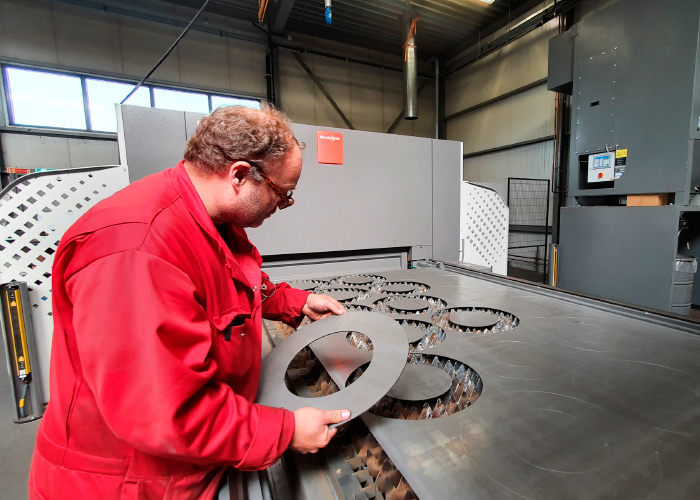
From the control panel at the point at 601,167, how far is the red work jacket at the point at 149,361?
10.9 ft

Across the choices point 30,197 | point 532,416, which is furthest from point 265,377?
point 30,197

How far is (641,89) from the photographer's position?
2.49 meters

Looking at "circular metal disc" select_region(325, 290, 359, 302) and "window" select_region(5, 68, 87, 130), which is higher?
"window" select_region(5, 68, 87, 130)

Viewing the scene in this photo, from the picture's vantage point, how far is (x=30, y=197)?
1.51 meters

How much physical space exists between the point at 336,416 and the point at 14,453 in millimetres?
2098

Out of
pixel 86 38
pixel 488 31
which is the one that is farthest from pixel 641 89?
pixel 86 38

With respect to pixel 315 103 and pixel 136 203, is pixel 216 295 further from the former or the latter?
pixel 315 103

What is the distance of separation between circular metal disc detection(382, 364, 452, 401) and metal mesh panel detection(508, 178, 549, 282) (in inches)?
213

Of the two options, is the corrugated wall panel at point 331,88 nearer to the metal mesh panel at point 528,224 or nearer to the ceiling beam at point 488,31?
the ceiling beam at point 488,31

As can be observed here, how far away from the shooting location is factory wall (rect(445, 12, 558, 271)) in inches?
210

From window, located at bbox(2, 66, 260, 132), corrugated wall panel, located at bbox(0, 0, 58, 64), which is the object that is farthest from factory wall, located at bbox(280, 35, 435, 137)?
corrugated wall panel, located at bbox(0, 0, 58, 64)

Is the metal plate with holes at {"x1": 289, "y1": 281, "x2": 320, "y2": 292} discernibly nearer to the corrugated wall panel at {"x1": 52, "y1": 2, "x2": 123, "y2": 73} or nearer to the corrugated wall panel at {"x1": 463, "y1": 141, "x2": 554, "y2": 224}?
the corrugated wall panel at {"x1": 463, "y1": 141, "x2": 554, "y2": 224}

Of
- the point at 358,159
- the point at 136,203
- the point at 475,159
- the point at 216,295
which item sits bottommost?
the point at 216,295

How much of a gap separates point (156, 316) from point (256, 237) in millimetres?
1213
